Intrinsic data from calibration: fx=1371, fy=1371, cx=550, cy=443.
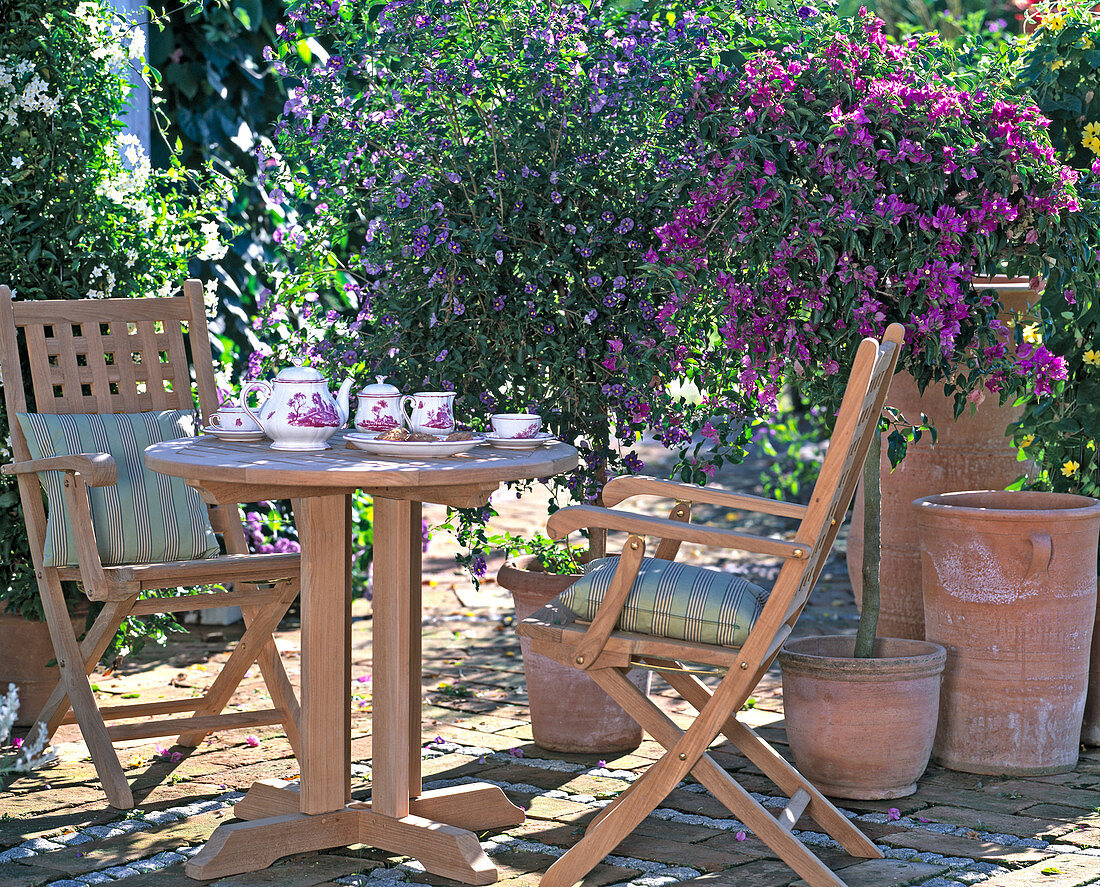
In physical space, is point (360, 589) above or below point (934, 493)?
below

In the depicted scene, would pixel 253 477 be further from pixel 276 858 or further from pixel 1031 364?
pixel 1031 364

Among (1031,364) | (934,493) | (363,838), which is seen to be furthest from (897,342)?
(363,838)

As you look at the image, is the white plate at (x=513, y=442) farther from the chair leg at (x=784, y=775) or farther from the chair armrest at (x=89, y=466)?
the chair armrest at (x=89, y=466)

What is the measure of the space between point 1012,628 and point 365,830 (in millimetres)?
1818

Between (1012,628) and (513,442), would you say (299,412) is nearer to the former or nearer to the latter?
(513,442)

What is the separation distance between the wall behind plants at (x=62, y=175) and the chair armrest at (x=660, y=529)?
199cm

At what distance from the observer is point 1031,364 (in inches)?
139

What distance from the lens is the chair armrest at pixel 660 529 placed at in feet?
8.93

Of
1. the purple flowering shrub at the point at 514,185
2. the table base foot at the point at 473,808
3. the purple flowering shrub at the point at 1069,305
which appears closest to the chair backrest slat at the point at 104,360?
the purple flowering shrub at the point at 514,185

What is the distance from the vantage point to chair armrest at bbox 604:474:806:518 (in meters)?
2.80

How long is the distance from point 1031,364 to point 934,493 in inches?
31.8

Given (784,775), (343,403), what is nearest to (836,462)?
(784,775)

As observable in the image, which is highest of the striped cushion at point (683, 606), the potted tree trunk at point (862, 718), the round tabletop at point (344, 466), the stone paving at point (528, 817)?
the round tabletop at point (344, 466)

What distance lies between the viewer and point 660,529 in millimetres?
2746
